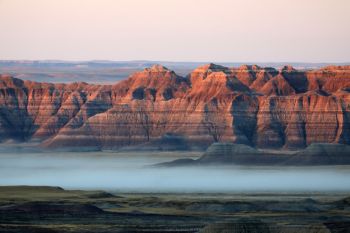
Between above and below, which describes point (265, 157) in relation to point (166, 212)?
below

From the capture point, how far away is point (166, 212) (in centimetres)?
11488

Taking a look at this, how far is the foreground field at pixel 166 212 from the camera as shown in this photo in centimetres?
9700

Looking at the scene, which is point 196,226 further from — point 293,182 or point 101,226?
point 293,182

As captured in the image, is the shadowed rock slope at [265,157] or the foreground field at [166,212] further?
the shadowed rock slope at [265,157]

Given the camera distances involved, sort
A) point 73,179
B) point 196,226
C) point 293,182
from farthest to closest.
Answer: point 73,179, point 293,182, point 196,226

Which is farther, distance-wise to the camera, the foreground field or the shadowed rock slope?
the shadowed rock slope

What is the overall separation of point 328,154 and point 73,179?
3323cm

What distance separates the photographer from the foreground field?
318 ft

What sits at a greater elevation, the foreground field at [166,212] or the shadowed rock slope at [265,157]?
the foreground field at [166,212]

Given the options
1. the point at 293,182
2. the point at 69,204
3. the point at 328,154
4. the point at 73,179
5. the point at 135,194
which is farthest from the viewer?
the point at 328,154

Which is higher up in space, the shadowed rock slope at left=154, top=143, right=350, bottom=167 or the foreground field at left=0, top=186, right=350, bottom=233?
the foreground field at left=0, top=186, right=350, bottom=233

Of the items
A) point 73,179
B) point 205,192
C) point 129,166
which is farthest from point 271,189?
point 129,166

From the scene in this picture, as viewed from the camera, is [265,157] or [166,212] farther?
[265,157]

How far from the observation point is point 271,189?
144875mm
